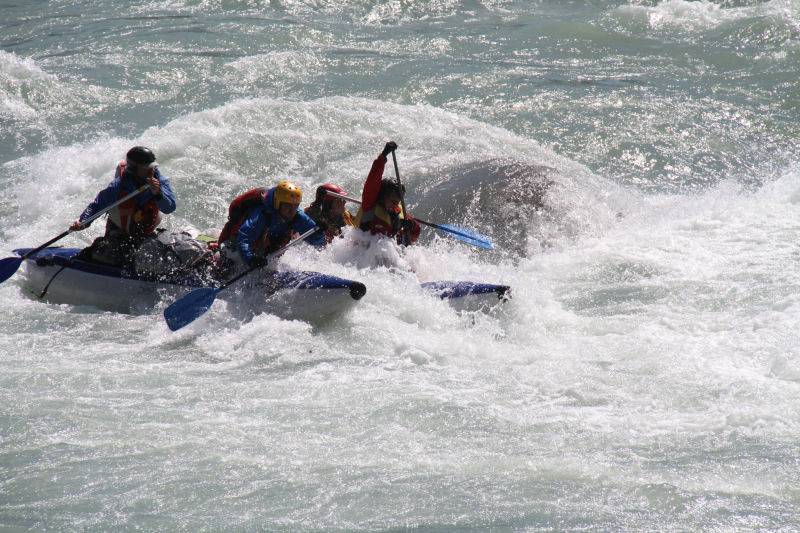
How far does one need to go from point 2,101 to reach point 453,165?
8.06m

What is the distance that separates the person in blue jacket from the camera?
635cm

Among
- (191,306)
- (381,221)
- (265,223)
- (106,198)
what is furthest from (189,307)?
(381,221)

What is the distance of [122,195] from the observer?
21.2 ft

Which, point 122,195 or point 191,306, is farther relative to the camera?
point 122,195

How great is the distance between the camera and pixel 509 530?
11.3 feet

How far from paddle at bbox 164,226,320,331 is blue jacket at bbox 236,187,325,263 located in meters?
0.24

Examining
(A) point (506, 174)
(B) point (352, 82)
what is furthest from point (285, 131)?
(A) point (506, 174)

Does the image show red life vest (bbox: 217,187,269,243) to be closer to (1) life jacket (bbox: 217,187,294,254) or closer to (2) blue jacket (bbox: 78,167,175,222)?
(1) life jacket (bbox: 217,187,294,254)

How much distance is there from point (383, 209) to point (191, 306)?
198 centimetres

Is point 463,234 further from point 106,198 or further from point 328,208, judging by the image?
point 106,198

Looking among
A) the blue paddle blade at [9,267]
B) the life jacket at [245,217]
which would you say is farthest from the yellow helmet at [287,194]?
the blue paddle blade at [9,267]

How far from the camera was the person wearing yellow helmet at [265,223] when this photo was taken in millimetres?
6086

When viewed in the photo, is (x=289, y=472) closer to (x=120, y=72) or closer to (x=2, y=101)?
(x=2, y=101)

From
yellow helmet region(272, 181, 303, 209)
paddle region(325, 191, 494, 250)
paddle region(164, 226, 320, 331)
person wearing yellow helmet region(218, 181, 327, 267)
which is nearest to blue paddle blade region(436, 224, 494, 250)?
paddle region(325, 191, 494, 250)
